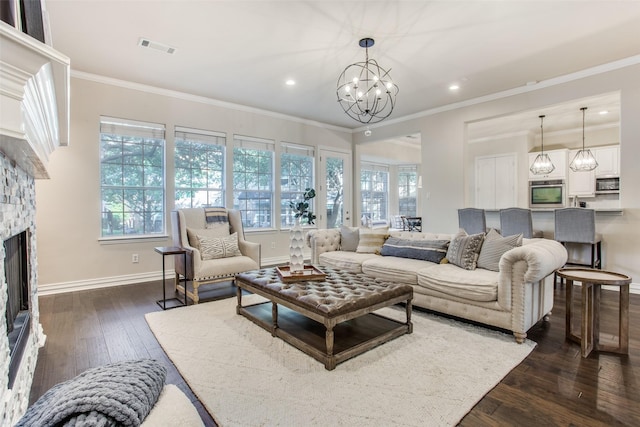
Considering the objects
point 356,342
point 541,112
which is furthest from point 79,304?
point 541,112

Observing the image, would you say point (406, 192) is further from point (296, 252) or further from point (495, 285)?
point (296, 252)

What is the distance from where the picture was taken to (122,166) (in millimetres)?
4621

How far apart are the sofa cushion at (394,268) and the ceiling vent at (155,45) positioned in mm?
3313

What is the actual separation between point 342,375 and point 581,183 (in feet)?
25.3

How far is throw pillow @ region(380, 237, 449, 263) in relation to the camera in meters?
3.51

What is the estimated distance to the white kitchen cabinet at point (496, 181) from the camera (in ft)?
25.0

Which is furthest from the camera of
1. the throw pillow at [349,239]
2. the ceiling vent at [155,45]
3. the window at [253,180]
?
the window at [253,180]

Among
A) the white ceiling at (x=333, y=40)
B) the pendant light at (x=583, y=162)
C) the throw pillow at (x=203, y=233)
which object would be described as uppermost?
the white ceiling at (x=333, y=40)

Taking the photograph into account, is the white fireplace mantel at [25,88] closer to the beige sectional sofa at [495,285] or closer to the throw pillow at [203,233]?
the throw pillow at [203,233]

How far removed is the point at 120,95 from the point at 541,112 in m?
7.16

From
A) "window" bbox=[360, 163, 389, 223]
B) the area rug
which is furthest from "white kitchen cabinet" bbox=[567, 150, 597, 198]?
the area rug

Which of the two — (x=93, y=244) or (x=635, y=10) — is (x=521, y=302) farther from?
(x=93, y=244)

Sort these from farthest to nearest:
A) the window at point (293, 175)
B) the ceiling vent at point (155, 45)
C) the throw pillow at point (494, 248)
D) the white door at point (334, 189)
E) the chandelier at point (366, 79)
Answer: the white door at point (334, 189), the window at point (293, 175), the chandelier at point (366, 79), the ceiling vent at point (155, 45), the throw pillow at point (494, 248)

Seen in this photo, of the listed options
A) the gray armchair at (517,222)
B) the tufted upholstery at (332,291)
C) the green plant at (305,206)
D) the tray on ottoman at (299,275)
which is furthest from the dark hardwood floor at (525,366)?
the green plant at (305,206)
